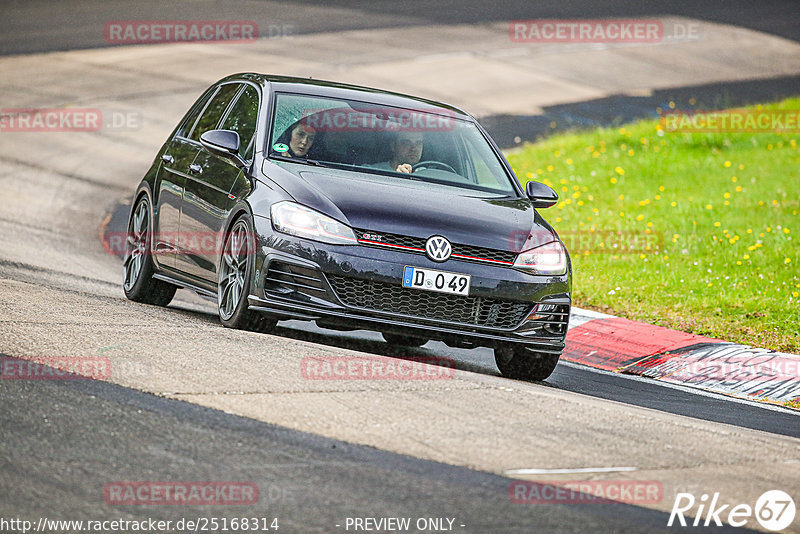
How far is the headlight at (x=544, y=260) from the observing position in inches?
326

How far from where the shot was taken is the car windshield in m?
8.90

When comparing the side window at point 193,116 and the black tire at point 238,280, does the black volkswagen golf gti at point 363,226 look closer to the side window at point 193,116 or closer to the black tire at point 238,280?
the black tire at point 238,280

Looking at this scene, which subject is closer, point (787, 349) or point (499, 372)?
point (499, 372)

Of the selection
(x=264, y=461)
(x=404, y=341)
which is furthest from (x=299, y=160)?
(x=264, y=461)

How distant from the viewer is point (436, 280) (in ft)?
26.1

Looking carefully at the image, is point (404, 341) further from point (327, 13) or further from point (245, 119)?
point (327, 13)

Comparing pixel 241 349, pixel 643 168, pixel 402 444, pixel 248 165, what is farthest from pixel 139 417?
pixel 643 168

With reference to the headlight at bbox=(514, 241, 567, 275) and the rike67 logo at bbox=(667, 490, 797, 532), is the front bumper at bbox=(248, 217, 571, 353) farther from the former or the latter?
the rike67 logo at bbox=(667, 490, 797, 532)

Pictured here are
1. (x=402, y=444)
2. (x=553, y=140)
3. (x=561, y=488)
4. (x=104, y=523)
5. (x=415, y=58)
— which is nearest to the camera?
(x=104, y=523)

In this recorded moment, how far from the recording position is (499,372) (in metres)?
9.12

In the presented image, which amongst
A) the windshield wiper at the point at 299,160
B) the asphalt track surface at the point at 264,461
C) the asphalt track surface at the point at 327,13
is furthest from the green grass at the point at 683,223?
the asphalt track surface at the point at 327,13

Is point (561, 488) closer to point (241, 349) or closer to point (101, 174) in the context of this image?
point (241, 349)

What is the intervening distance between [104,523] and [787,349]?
7146 mm

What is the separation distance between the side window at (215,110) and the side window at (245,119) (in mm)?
233
